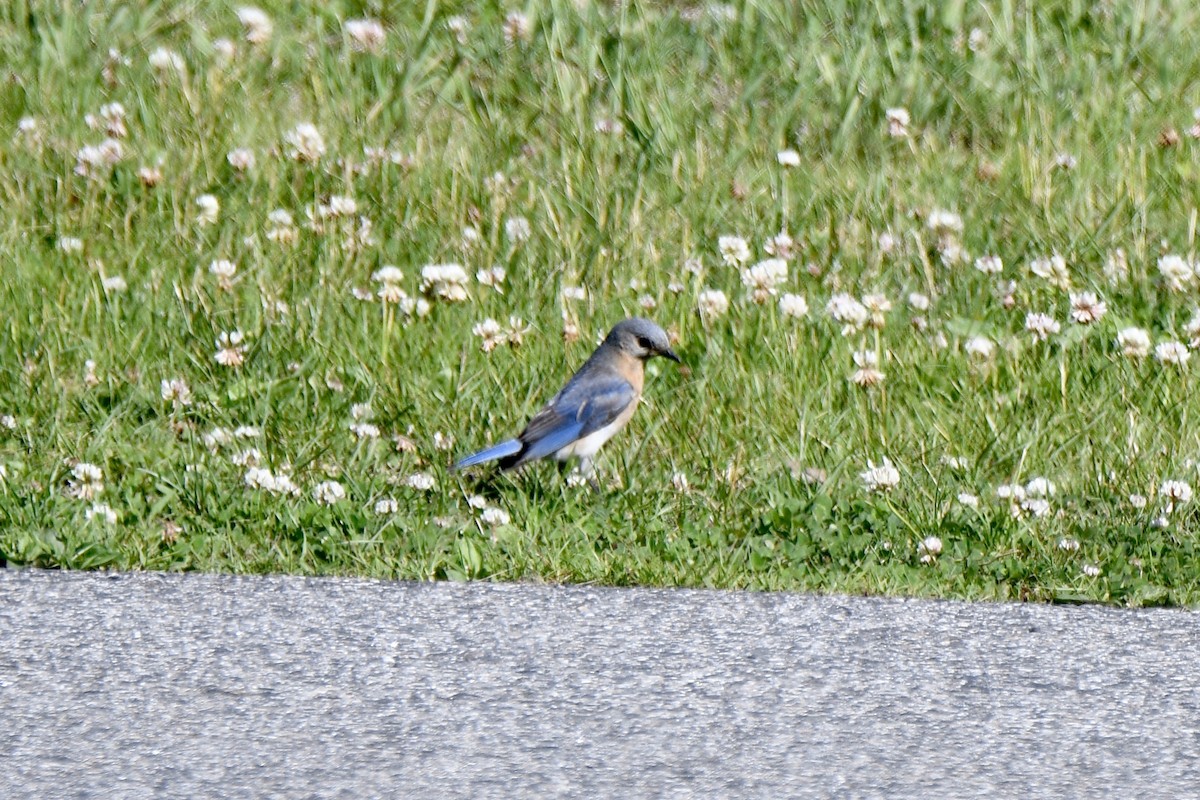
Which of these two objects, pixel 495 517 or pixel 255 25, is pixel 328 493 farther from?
pixel 255 25

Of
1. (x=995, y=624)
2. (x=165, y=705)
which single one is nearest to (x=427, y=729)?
(x=165, y=705)

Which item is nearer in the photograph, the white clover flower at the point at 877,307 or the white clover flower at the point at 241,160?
the white clover flower at the point at 877,307

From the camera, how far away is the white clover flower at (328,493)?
5.04 m

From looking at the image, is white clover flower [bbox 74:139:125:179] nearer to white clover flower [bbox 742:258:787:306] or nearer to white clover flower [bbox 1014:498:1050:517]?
white clover flower [bbox 742:258:787:306]

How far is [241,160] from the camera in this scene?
7062mm

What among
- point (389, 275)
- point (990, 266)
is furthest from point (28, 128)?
point (990, 266)

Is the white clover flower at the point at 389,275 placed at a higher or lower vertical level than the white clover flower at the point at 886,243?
higher

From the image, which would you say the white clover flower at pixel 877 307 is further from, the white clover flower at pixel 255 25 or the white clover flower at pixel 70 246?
the white clover flower at pixel 255 25

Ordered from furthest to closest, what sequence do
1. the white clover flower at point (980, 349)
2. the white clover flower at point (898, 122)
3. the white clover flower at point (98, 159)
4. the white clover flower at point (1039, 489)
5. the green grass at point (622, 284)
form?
the white clover flower at point (898, 122), the white clover flower at point (98, 159), the white clover flower at point (980, 349), the white clover flower at point (1039, 489), the green grass at point (622, 284)

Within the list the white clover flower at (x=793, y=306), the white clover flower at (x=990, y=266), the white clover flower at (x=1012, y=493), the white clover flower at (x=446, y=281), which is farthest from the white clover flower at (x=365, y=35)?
the white clover flower at (x=1012, y=493)

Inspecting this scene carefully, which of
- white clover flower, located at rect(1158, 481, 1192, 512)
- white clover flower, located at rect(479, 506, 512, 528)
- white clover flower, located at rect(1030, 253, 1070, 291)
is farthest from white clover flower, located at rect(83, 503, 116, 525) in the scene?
white clover flower, located at rect(1030, 253, 1070, 291)

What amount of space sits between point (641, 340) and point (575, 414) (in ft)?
1.66

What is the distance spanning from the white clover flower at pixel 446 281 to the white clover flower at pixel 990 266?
178 centimetres

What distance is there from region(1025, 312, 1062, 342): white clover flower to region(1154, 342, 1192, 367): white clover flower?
0.35 m
